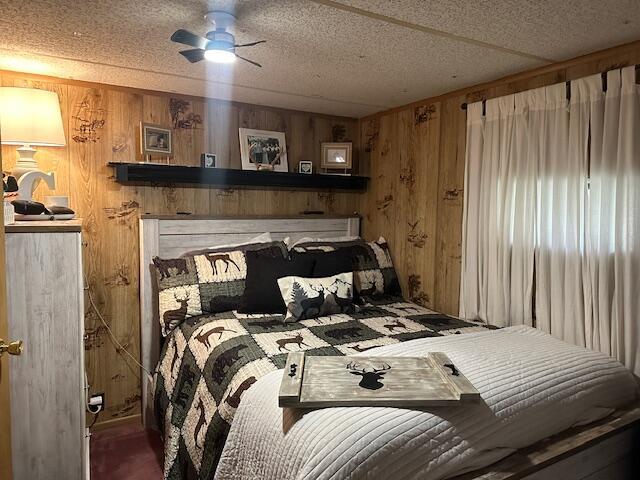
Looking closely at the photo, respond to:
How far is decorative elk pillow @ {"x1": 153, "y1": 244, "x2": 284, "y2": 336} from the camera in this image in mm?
2605

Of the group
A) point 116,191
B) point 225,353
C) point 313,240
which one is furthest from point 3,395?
point 313,240

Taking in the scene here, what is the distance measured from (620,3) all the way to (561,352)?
137 centimetres

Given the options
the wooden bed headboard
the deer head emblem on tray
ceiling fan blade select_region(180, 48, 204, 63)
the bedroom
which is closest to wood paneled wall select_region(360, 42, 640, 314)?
the bedroom

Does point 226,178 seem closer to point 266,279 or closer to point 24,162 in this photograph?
point 266,279

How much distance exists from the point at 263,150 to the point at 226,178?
37 centimetres

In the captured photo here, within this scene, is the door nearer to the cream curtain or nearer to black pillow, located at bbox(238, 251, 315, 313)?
black pillow, located at bbox(238, 251, 315, 313)

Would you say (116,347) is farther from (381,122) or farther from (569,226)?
(569,226)

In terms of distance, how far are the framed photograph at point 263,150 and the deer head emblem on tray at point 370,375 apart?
1.93 m

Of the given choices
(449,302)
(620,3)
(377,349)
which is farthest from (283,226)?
(620,3)

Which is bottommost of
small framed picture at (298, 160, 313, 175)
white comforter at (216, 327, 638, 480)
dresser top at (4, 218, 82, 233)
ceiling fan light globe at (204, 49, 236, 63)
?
white comforter at (216, 327, 638, 480)

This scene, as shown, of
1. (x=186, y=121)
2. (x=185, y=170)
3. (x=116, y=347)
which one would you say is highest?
(x=186, y=121)

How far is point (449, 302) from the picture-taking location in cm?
295

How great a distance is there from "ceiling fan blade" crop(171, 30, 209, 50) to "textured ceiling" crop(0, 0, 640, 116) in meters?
0.09

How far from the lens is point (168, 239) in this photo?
115 inches
